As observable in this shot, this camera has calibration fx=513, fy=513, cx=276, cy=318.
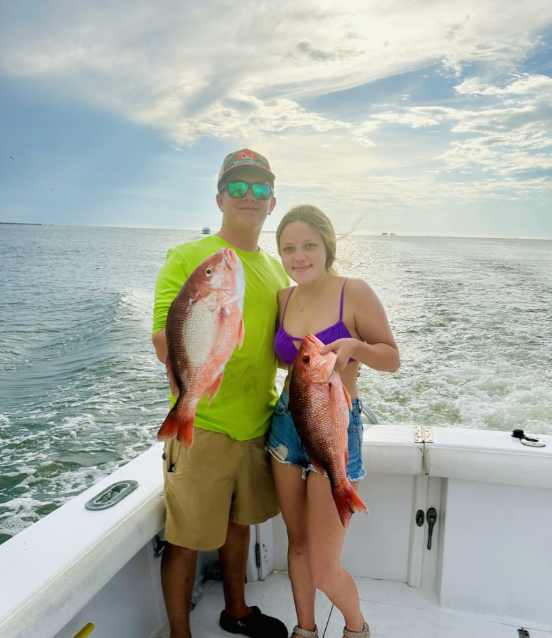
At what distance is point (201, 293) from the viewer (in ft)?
5.91

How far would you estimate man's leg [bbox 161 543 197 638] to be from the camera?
2.69 metres

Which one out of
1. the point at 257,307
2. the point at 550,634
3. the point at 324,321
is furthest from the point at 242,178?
the point at 550,634

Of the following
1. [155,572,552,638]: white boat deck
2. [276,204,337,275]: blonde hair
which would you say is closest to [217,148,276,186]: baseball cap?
[276,204,337,275]: blonde hair

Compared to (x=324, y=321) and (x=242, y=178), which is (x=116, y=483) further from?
(x=242, y=178)

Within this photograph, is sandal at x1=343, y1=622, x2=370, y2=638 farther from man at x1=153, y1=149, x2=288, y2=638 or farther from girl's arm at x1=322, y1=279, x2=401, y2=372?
girl's arm at x1=322, y1=279, x2=401, y2=372

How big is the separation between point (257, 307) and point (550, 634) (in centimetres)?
249

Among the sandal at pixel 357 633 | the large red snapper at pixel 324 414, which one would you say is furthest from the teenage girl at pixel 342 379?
the large red snapper at pixel 324 414

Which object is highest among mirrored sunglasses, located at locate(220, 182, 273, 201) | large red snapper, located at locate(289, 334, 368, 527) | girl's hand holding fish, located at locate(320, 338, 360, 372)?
mirrored sunglasses, located at locate(220, 182, 273, 201)

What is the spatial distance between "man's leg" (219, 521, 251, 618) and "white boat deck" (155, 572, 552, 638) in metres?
0.17

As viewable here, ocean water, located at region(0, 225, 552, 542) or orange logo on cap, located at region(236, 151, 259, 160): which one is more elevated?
orange logo on cap, located at region(236, 151, 259, 160)

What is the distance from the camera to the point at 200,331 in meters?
1.80

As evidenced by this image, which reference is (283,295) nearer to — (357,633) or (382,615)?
(357,633)

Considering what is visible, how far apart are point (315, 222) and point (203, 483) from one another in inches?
56.4

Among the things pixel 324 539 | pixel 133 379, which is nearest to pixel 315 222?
pixel 324 539
